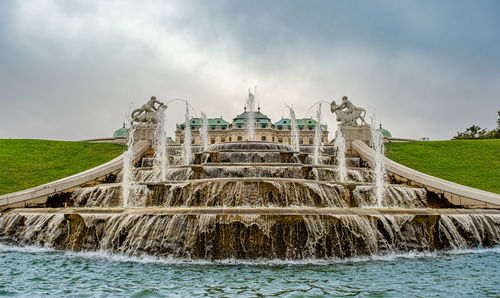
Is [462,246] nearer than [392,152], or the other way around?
[462,246]

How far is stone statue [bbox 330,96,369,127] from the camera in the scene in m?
20.2

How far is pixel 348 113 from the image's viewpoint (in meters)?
20.5

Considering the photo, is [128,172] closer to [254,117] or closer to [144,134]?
[144,134]

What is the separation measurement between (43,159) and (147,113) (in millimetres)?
5513

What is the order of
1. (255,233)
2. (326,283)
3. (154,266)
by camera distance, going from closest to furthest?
1. (326,283)
2. (154,266)
3. (255,233)

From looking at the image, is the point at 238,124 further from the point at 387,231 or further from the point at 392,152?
the point at 387,231

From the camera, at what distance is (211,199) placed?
1013 cm

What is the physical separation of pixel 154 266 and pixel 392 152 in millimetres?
16518

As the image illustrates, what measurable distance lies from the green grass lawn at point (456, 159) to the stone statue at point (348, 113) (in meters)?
2.45

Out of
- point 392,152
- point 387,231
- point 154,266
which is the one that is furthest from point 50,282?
point 392,152

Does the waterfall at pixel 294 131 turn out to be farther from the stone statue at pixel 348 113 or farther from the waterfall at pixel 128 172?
the waterfall at pixel 128 172

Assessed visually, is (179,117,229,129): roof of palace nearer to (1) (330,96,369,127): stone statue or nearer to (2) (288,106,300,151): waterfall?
(2) (288,106,300,151): waterfall

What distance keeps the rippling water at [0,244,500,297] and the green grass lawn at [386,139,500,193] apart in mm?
7762

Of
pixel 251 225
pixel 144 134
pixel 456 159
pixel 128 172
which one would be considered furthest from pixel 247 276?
pixel 456 159
